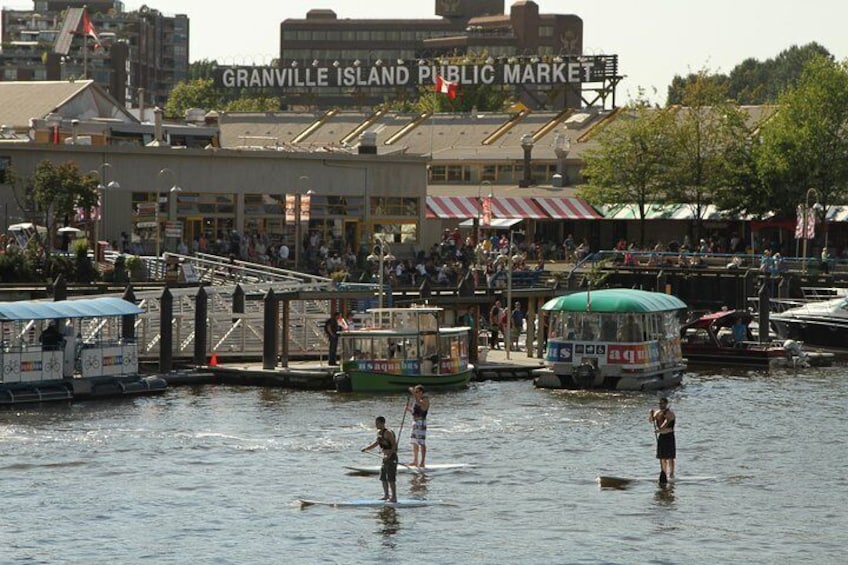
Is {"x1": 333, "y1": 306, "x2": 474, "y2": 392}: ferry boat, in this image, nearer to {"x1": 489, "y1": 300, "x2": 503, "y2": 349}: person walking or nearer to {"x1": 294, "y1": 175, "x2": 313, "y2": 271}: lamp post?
{"x1": 489, "y1": 300, "x2": 503, "y2": 349}: person walking

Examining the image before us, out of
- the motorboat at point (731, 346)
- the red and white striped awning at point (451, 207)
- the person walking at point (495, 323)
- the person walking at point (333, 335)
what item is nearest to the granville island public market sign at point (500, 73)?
the red and white striped awning at point (451, 207)

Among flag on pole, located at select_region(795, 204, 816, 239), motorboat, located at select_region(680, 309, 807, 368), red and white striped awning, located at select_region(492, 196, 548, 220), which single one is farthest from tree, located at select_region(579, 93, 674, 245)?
motorboat, located at select_region(680, 309, 807, 368)

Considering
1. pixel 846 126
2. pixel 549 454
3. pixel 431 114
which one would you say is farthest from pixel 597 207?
pixel 549 454

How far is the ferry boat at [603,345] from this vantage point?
72.8 metres

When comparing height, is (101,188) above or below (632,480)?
above

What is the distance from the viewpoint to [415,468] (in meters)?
53.0

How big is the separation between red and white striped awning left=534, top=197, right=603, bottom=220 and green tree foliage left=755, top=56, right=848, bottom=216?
11.9 metres

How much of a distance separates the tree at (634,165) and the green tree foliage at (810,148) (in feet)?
20.8

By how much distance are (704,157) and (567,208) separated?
31.0 feet

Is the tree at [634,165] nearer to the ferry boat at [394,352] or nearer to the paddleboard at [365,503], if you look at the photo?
the ferry boat at [394,352]

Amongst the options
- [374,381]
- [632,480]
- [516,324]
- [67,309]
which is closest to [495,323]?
[516,324]

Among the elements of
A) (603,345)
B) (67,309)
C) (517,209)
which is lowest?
(603,345)

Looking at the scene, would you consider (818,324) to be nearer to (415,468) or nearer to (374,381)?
(374,381)

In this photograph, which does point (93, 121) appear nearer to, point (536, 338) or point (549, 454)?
point (536, 338)
